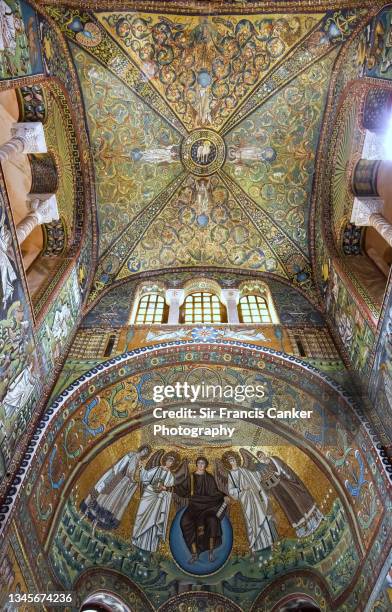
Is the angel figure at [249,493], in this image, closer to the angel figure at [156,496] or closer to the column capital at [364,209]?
the angel figure at [156,496]

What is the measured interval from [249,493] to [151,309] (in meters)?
4.37

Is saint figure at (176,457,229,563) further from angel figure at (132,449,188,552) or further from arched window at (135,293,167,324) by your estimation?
arched window at (135,293,167,324)

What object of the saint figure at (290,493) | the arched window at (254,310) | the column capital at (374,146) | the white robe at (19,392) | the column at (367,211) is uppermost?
the column capital at (374,146)

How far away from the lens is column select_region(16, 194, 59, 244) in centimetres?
799

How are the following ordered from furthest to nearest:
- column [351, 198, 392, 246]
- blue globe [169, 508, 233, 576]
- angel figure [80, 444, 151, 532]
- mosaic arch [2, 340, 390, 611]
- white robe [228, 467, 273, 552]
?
column [351, 198, 392, 246] → white robe [228, 467, 273, 552] → blue globe [169, 508, 233, 576] → angel figure [80, 444, 151, 532] → mosaic arch [2, 340, 390, 611]

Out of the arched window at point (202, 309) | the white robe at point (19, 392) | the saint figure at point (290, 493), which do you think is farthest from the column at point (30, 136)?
the saint figure at point (290, 493)

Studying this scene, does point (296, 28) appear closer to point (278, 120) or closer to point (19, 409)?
point (278, 120)

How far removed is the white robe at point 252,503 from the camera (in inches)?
326

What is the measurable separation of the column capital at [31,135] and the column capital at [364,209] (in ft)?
19.0

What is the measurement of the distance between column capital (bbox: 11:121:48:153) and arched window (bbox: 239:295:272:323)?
205 inches

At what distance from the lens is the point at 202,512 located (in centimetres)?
862

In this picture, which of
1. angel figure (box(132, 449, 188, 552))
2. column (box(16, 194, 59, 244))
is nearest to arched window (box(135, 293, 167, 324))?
column (box(16, 194, 59, 244))

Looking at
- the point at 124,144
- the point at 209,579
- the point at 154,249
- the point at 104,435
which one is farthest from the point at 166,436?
the point at 124,144

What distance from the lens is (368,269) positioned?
9.22 meters
